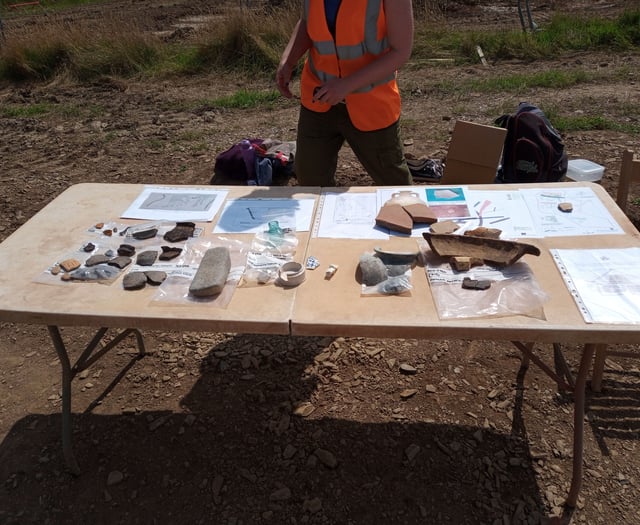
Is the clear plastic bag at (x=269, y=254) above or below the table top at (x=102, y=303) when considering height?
above

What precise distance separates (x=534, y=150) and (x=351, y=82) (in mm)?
1709

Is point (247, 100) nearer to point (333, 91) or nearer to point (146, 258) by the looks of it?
point (333, 91)

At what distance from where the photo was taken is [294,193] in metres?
2.33

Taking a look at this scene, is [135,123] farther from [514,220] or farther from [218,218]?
[514,220]

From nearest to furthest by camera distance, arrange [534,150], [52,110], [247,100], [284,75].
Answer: [284,75] < [534,150] < [247,100] < [52,110]

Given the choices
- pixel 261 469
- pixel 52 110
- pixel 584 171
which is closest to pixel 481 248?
pixel 261 469

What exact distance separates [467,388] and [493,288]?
3.28ft

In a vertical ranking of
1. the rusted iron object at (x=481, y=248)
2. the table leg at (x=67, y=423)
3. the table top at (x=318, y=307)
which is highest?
the rusted iron object at (x=481, y=248)

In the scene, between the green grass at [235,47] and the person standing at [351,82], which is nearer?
the person standing at [351,82]

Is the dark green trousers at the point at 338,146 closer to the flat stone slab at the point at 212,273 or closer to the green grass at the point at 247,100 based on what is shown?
the flat stone slab at the point at 212,273

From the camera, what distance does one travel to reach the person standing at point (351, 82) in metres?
2.17

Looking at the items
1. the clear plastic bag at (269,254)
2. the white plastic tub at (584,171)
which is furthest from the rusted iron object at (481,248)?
the white plastic tub at (584,171)

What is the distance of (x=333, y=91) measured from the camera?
86.3 inches

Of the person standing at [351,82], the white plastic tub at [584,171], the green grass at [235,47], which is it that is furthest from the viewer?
the green grass at [235,47]
